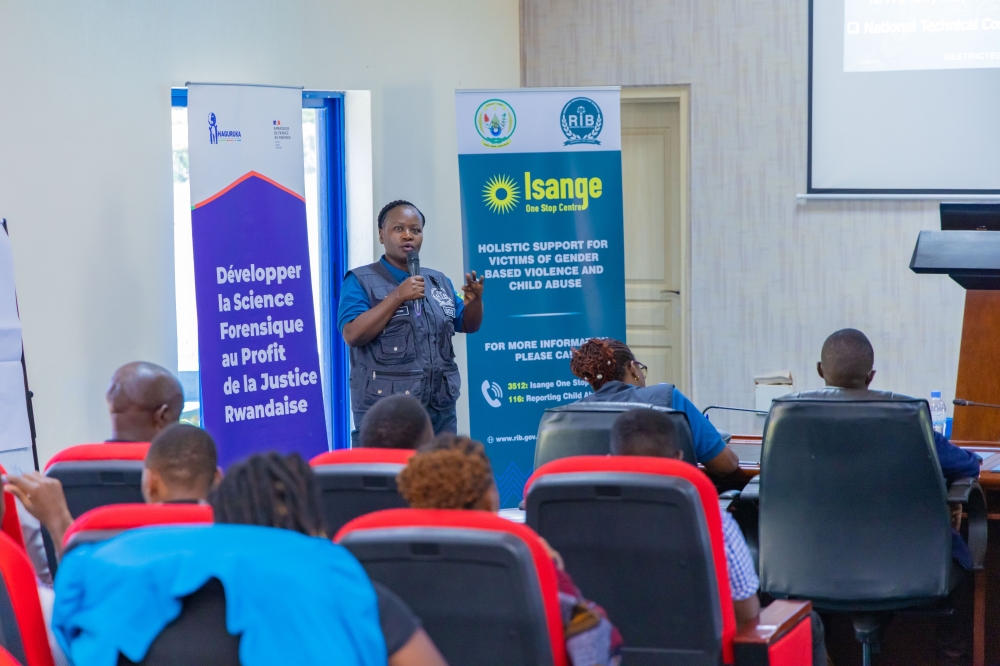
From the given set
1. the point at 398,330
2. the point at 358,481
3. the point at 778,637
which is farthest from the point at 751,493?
the point at 398,330

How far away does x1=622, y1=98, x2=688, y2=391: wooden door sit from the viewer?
253 inches

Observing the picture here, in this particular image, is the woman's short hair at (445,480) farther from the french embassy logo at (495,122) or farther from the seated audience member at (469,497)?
the french embassy logo at (495,122)

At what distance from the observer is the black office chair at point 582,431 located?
2.90m

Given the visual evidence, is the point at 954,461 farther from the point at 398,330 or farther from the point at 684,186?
the point at 684,186

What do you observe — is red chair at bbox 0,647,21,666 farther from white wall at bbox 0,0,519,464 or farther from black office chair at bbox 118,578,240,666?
white wall at bbox 0,0,519,464

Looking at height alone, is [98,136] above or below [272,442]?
above

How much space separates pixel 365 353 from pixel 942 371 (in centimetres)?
331

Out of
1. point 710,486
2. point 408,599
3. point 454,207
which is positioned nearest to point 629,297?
point 454,207

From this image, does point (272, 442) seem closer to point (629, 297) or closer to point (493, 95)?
point (493, 95)

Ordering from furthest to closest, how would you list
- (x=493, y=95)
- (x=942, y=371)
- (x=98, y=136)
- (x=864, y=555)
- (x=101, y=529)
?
1. (x=942, y=371)
2. (x=493, y=95)
3. (x=98, y=136)
4. (x=864, y=555)
5. (x=101, y=529)

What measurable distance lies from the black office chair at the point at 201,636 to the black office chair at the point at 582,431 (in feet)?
4.98

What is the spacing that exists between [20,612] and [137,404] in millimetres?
997

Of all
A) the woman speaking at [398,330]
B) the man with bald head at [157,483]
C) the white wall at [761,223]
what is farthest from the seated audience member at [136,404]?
the white wall at [761,223]

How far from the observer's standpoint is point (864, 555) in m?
2.93
